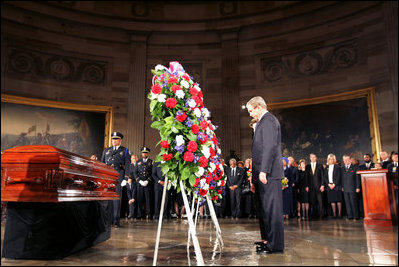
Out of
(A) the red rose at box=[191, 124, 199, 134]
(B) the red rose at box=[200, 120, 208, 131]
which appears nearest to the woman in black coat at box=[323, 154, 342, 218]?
(B) the red rose at box=[200, 120, 208, 131]

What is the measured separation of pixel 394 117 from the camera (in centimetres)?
1014

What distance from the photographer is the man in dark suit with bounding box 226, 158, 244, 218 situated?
31.3 feet

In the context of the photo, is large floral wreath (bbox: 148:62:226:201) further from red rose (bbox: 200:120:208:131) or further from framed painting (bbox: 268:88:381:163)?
framed painting (bbox: 268:88:381:163)

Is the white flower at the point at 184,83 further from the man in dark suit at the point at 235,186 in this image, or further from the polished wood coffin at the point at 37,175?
the man in dark suit at the point at 235,186

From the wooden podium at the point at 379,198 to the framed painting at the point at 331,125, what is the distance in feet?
11.7

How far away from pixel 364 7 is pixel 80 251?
41.0 ft

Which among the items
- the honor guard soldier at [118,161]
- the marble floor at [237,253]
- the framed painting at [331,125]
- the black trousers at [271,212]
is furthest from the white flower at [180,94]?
the framed painting at [331,125]

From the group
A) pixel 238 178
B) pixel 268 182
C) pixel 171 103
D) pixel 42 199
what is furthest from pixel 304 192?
pixel 42 199

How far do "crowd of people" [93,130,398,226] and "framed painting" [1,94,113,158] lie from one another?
11.9 ft

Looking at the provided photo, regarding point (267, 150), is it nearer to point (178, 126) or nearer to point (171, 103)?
point (178, 126)

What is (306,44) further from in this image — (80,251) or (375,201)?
(80,251)

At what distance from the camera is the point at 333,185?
30.1 ft

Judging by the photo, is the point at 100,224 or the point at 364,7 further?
the point at 364,7

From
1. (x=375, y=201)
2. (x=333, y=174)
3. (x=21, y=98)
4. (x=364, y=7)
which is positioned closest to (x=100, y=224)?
(x=375, y=201)
